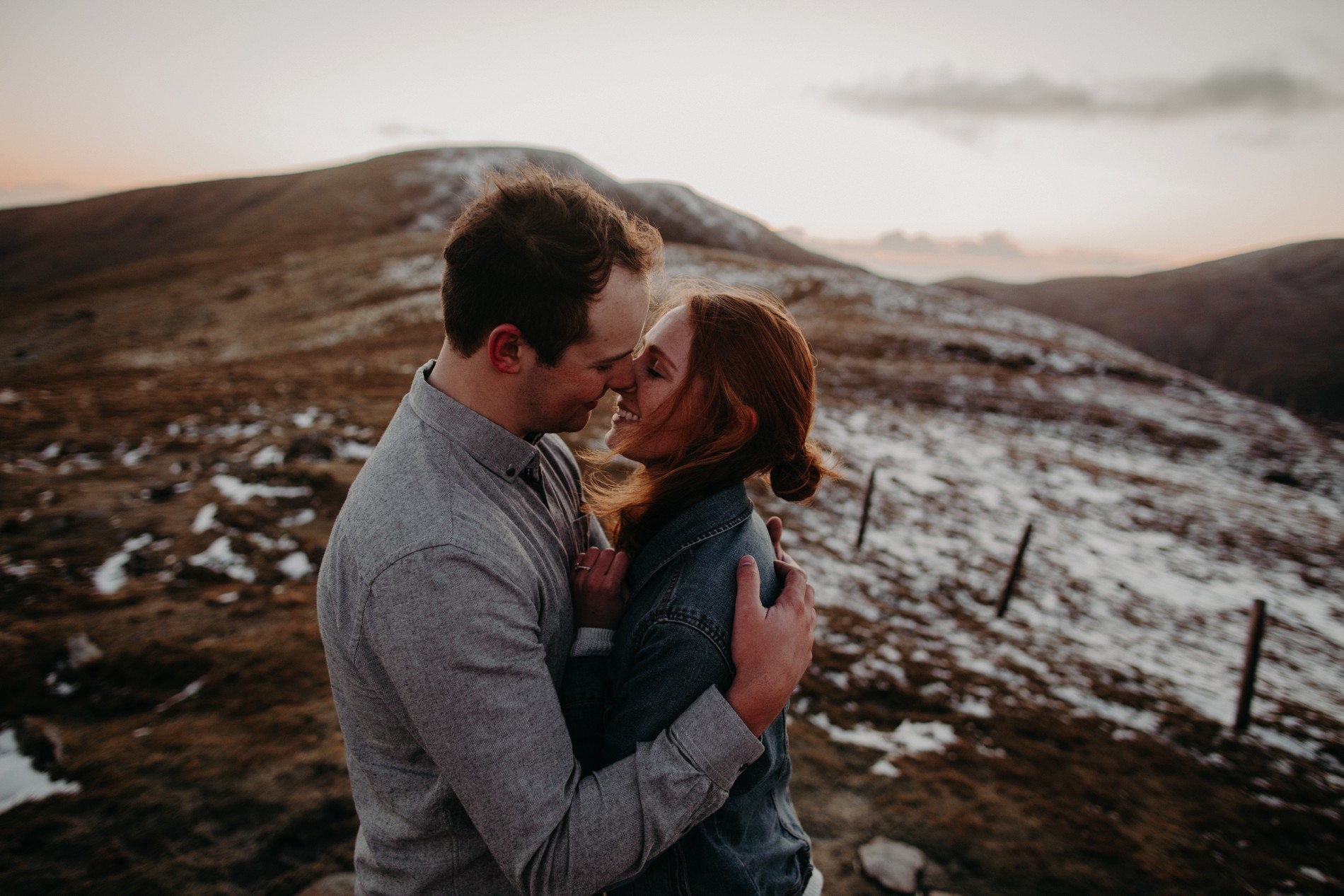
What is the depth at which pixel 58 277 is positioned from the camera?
175 ft

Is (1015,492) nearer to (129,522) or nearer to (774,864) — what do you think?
(774,864)

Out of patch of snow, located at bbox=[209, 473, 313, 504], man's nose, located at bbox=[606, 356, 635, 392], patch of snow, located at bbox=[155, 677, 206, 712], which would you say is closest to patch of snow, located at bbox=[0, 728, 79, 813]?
patch of snow, located at bbox=[155, 677, 206, 712]

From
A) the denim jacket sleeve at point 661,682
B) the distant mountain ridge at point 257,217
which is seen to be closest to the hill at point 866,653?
the denim jacket sleeve at point 661,682

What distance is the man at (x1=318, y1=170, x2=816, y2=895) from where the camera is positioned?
1.43 meters

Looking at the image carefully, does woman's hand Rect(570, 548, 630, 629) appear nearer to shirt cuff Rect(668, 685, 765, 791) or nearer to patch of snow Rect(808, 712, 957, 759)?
shirt cuff Rect(668, 685, 765, 791)

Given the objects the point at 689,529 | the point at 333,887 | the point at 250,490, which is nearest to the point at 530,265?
the point at 689,529

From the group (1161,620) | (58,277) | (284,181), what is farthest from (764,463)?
(284,181)

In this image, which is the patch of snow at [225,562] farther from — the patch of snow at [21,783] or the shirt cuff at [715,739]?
the shirt cuff at [715,739]

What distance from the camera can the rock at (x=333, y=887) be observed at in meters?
3.30

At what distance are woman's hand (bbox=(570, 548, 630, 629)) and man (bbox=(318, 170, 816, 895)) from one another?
0.06 m

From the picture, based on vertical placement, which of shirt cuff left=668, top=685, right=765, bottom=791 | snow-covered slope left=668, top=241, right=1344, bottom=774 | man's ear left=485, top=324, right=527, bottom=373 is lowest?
snow-covered slope left=668, top=241, right=1344, bottom=774

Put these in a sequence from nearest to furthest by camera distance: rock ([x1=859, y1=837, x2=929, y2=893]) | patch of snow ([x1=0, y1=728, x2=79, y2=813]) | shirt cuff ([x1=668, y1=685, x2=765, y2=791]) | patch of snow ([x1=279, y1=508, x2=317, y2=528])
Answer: shirt cuff ([x1=668, y1=685, x2=765, y2=791]), patch of snow ([x1=0, y1=728, x2=79, y2=813]), rock ([x1=859, y1=837, x2=929, y2=893]), patch of snow ([x1=279, y1=508, x2=317, y2=528])

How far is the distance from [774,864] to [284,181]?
86.5m

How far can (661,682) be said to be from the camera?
1711 millimetres
